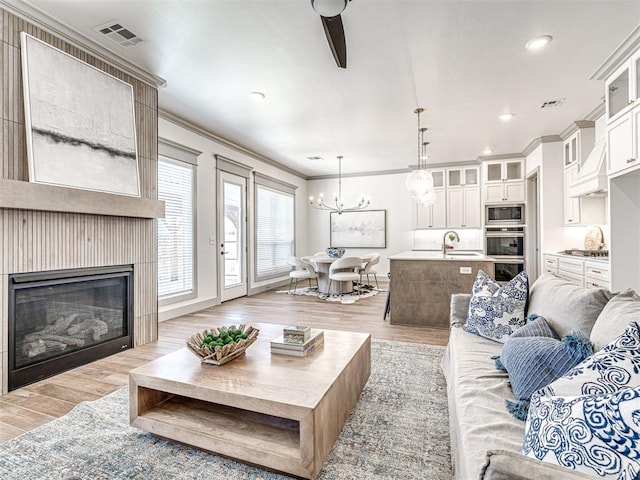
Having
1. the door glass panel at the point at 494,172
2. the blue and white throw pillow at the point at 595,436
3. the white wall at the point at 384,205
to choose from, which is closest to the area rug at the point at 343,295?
the white wall at the point at 384,205

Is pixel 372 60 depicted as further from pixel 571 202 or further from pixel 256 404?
pixel 571 202

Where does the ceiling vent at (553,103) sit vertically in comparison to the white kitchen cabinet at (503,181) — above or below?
above

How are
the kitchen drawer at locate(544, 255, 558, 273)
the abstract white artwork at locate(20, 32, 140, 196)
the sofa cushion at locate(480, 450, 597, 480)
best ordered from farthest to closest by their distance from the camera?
1. the kitchen drawer at locate(544, 255, 558, 273)
2. the abstract white artwork at locate(20, 32, 140, 196)
3. the sofa cushion at locate(480, 450, 597, 480)

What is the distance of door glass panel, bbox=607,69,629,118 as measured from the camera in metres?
3.07

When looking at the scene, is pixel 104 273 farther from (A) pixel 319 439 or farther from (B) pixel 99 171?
(A) pixel 319 439

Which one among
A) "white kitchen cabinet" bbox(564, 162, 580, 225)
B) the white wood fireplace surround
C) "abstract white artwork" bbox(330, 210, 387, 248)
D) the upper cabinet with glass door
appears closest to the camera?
the white wood fireplace surround

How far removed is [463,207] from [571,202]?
7.49 ft

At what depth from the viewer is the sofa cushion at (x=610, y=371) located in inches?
36.5

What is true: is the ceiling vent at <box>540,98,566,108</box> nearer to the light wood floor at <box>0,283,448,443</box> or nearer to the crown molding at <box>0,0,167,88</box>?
the light wood floor at <box>0,283,448,443</box>

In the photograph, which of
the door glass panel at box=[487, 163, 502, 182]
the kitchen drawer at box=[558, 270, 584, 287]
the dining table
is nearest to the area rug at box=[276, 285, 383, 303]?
the dining table

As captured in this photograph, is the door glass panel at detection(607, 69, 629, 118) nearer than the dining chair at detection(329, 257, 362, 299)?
Yes

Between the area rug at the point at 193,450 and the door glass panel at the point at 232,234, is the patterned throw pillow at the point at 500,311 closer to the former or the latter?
the area rug at the point at 193,450

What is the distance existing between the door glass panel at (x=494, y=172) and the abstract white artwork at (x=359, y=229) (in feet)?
7.84

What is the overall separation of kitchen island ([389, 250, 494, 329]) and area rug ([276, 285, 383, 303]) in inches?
60.3
